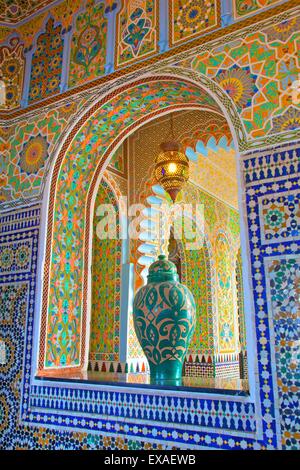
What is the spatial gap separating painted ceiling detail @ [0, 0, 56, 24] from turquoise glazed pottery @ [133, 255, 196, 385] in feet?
9.44

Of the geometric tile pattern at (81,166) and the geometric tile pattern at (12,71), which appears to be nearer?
the geometric tile pattern at (81,166)

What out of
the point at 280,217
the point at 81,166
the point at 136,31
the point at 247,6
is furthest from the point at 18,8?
the point at 280,217

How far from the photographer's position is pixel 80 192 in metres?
3.61

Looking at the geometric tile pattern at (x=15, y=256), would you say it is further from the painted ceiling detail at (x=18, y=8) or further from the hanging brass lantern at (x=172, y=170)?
the painted ceiling detail at (x=18, y=8)

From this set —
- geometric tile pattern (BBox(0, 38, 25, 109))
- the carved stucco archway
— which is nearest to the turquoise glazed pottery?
the carved stucco archway

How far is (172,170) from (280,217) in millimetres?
1785

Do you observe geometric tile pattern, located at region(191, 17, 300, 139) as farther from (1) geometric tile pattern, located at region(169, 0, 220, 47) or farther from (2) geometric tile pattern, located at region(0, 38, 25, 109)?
(2) geometric tile pattern, located at region(0, 38, 25, 109)

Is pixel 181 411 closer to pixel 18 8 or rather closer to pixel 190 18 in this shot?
pixel 190 18

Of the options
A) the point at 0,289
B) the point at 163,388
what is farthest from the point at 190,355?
the point at 163,388

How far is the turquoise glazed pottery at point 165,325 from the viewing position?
2561 millimetres

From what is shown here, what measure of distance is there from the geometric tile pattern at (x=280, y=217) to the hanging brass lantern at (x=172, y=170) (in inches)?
62.8

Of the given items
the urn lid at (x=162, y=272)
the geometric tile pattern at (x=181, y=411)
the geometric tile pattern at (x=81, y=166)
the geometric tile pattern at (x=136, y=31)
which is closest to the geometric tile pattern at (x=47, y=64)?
the geometric tile pattern at (x=81, y=166)

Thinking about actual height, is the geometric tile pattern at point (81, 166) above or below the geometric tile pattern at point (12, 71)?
below
